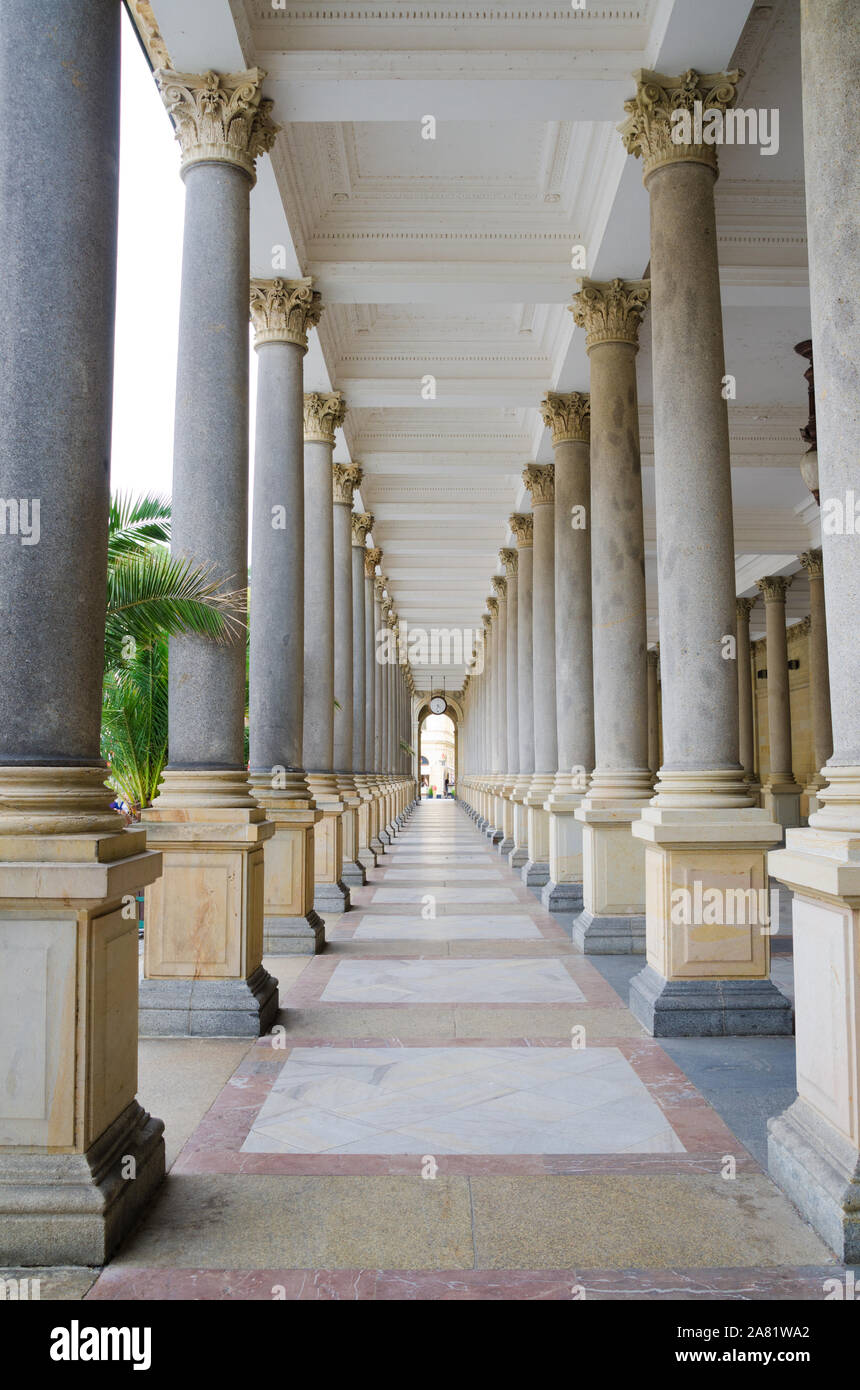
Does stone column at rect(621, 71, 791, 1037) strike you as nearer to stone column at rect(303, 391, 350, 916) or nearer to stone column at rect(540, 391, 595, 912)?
stone column at rect(540, 391, 595, 912)

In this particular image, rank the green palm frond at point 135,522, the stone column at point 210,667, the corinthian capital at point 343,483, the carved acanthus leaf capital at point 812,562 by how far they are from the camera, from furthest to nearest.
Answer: the carved acanthus leaf capital at point 812,562 < the corinthian capital at point 343,483 < the green palm frond at point 135,522 < the stone column at point 210,667

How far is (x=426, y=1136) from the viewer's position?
17.8 ft

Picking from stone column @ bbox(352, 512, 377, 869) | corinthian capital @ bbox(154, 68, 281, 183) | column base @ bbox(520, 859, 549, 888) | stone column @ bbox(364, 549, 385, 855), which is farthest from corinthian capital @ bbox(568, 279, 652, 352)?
stone column @ bbox(364, 549, 385, 855)

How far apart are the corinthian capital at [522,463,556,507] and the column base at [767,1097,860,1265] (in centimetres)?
1557

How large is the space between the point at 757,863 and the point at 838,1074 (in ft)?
11.2

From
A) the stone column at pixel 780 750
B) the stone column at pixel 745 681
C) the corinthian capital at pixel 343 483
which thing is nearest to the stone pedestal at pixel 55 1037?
the corinthian capital at pixel 343 483

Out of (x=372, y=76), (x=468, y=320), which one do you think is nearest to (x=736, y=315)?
(x=468, y=320)

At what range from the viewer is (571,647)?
49.1 feet

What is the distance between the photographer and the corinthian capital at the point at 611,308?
1206cm

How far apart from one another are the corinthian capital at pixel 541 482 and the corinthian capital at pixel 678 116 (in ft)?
34.1

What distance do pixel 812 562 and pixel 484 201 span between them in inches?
619

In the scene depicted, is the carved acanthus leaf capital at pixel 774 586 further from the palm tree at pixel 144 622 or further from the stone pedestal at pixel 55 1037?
the stone pedestal at pixel 55 1037

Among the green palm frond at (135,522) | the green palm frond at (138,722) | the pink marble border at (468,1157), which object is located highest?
the green palm frond at (135,522)
